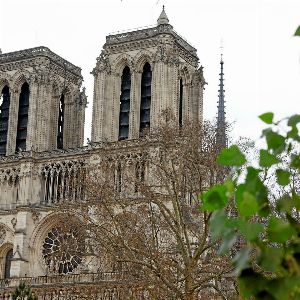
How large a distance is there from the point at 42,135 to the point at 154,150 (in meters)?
18.0

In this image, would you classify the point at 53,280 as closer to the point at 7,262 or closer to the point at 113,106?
the point at 7,262

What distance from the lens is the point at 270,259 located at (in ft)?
8.49

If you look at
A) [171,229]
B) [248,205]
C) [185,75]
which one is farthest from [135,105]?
[248,205]

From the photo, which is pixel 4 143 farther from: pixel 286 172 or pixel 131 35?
pixel 286 172

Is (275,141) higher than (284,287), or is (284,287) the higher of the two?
(275,141)

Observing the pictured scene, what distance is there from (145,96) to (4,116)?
9.52 meters

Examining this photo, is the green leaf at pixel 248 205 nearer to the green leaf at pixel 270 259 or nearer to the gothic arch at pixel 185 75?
the green leaf at pixel 270 259

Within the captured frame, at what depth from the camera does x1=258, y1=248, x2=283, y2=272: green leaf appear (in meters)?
2.58

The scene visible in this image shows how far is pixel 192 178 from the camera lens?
72.5 ft

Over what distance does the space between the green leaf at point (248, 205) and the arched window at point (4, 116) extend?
4452 centimetres

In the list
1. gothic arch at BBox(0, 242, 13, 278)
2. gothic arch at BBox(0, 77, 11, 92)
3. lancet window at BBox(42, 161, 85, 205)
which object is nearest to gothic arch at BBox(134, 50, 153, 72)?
lancet window at BBox(42, 161, 85, 205)

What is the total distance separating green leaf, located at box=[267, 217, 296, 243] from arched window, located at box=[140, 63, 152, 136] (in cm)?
3943

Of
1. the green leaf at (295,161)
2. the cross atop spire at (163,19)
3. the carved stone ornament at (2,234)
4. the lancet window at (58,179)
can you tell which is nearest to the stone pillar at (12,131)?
the lancet window at (58,179)

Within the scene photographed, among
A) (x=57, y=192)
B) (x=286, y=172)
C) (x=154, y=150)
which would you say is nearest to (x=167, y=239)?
(x=154, y=150)
